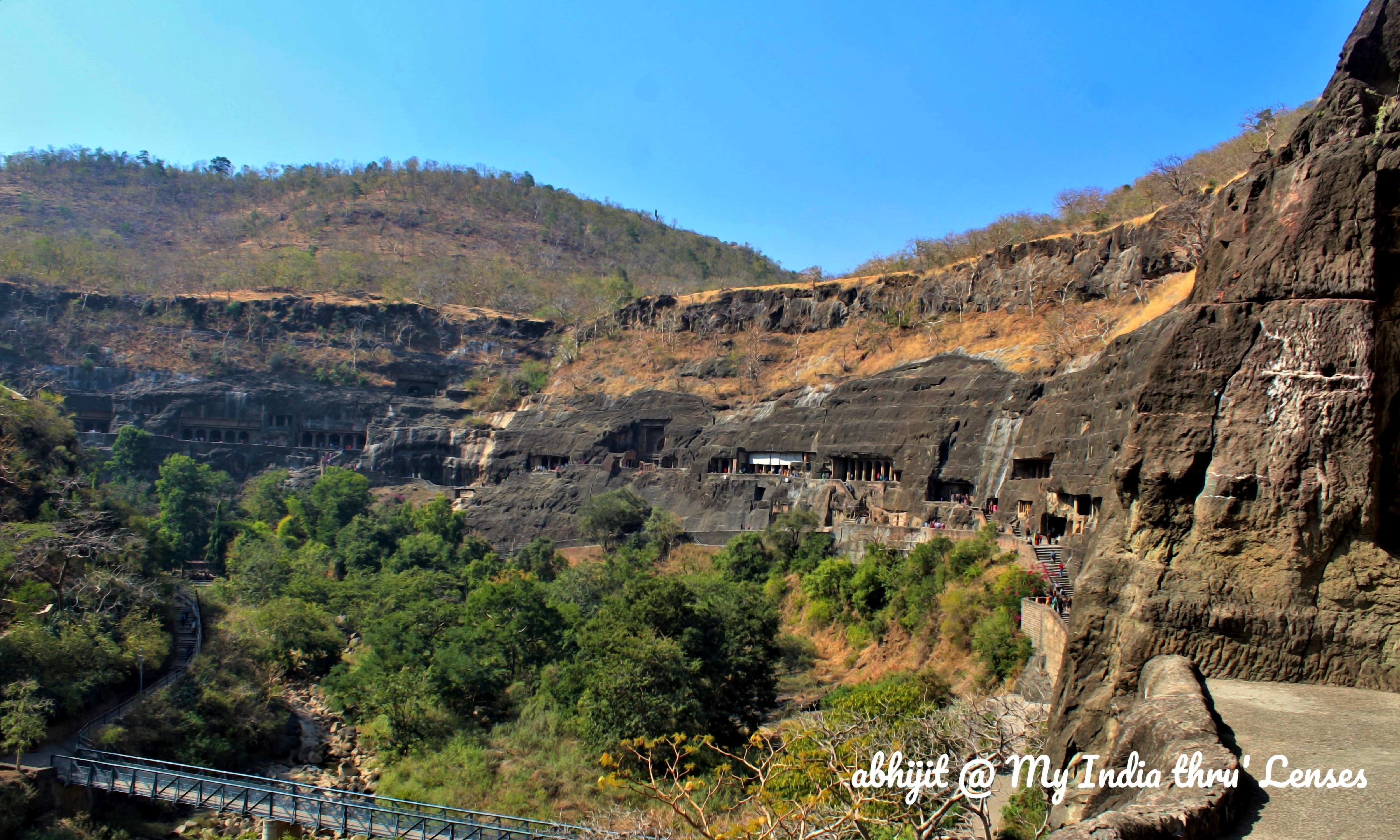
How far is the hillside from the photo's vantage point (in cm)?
7844

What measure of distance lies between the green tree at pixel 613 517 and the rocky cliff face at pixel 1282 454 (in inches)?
1420

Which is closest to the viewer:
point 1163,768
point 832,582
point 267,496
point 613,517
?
point 1163,768

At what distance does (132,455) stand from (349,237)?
55946 mm

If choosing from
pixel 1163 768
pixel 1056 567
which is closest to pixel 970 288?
pixel 1056 567

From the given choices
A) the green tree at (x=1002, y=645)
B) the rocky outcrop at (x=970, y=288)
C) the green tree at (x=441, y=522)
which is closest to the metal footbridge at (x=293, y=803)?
the green tree at (x=1002, y=645)

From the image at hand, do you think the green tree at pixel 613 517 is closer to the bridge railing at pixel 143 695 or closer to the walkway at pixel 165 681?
the walkway at pixel 165 681

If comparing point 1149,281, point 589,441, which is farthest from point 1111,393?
point 589,441

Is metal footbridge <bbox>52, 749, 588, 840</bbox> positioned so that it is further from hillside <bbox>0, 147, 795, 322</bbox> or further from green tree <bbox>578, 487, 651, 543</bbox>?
hillside <bbox>0, 147, 795, 322</bbox>

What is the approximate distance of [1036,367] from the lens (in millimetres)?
35094

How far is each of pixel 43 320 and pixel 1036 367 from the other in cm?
6627

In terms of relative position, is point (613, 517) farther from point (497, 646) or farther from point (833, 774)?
point (833, 774)

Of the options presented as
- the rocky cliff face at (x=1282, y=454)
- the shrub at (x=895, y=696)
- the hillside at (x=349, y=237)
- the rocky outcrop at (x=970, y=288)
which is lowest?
the shrub at (x=895, y=696)

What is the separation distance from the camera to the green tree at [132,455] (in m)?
52.8

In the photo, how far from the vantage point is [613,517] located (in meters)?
43.0
